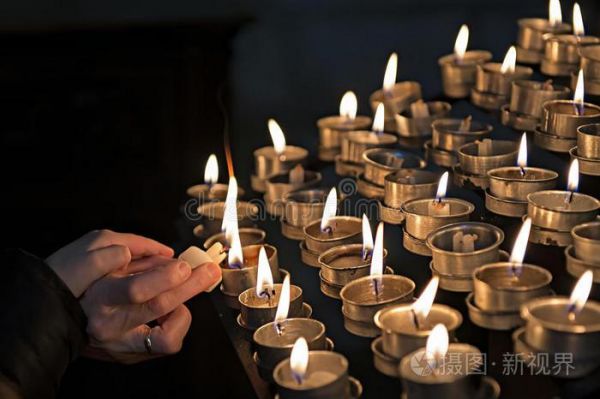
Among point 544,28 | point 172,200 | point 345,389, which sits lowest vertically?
point 172,200

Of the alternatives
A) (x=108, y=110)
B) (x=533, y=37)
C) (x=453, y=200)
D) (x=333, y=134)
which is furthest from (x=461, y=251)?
(x=108, y=110)

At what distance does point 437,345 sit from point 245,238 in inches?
29.8

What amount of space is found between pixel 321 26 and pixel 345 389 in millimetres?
2710

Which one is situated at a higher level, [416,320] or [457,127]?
[457,127]

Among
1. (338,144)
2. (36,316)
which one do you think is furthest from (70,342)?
(338,144)

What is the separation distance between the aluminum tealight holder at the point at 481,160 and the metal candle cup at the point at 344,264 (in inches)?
11.4

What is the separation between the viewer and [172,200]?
11.5ft

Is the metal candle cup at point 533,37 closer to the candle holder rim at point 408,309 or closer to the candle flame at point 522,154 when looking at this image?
the candle flame at point 522,154

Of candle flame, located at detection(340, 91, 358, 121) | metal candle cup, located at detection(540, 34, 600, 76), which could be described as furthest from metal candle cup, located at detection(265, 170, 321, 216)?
metal candle cup, located at detection(540, 34, 600, 76)

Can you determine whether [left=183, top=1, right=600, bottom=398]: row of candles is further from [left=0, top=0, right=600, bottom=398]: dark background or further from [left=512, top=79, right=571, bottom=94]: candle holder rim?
[left=0, top=0, right=600, bottom=398]: dark background

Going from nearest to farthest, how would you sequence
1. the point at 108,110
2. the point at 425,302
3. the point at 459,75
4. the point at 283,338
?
the point at 425,302 < the point at 283,338 < the point at 459,75 < the point at 108,110

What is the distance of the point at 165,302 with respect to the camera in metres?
1.74

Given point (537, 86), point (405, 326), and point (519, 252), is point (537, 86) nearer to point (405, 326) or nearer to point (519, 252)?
point (519, 252)

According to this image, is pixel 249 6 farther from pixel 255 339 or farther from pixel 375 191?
pixel 255 339
